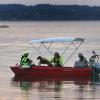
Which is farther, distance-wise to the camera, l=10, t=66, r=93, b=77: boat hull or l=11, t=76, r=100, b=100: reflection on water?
l=10, t=66, r=93, b=77: boat hull

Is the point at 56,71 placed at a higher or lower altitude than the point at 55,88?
higher

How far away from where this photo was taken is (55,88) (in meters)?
41.2

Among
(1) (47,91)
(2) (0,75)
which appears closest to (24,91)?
(1) (47,91)

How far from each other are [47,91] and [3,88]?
385 cm

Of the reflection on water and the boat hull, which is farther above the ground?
the boat hull

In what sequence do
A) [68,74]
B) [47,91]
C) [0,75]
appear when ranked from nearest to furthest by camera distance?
1. [47,91]
2. [68,74]
3. [0,75]

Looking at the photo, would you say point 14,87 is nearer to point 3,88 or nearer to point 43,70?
point 3,88

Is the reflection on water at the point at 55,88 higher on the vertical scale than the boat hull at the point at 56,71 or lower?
lower

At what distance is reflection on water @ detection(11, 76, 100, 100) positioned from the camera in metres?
37.0

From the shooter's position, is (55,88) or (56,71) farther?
(56,71)

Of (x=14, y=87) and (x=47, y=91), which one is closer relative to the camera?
(x=47, y=91)

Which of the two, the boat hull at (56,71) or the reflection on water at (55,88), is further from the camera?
the boat hull at (56,71)

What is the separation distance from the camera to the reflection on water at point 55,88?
37.0m

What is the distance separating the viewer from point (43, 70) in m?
46.1
